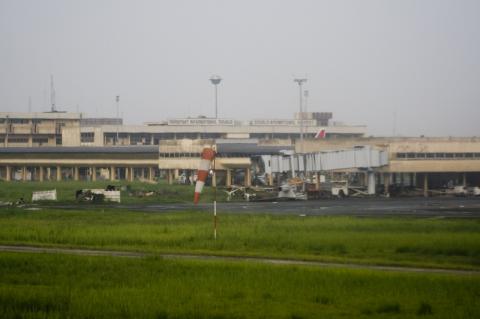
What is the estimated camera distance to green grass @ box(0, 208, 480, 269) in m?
36.3

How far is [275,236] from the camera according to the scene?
4378cm

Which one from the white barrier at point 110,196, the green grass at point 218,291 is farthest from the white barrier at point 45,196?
the green grass at point 218,291

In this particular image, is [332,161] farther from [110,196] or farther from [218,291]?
[218,291]

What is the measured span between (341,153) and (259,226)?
196ft

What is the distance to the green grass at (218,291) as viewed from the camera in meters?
22.7

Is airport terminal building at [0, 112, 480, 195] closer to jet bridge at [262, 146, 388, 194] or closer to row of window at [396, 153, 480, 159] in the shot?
row of window at [396, 153, 480, 159]

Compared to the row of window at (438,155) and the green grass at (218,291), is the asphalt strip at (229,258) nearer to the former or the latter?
the green grass at (218,291)

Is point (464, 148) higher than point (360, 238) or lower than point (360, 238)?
higher

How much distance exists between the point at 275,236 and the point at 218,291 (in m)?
18.1

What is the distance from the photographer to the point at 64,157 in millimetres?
148250

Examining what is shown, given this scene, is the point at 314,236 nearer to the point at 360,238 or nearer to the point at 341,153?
the point at 360,238

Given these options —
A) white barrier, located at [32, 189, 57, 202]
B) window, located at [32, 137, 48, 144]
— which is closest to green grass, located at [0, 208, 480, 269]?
white barrier, located at [32, 189, 57, 202]

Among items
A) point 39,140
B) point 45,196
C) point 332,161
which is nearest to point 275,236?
point 45,196

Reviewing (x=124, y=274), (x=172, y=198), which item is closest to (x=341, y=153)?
(x=172, y=198)
